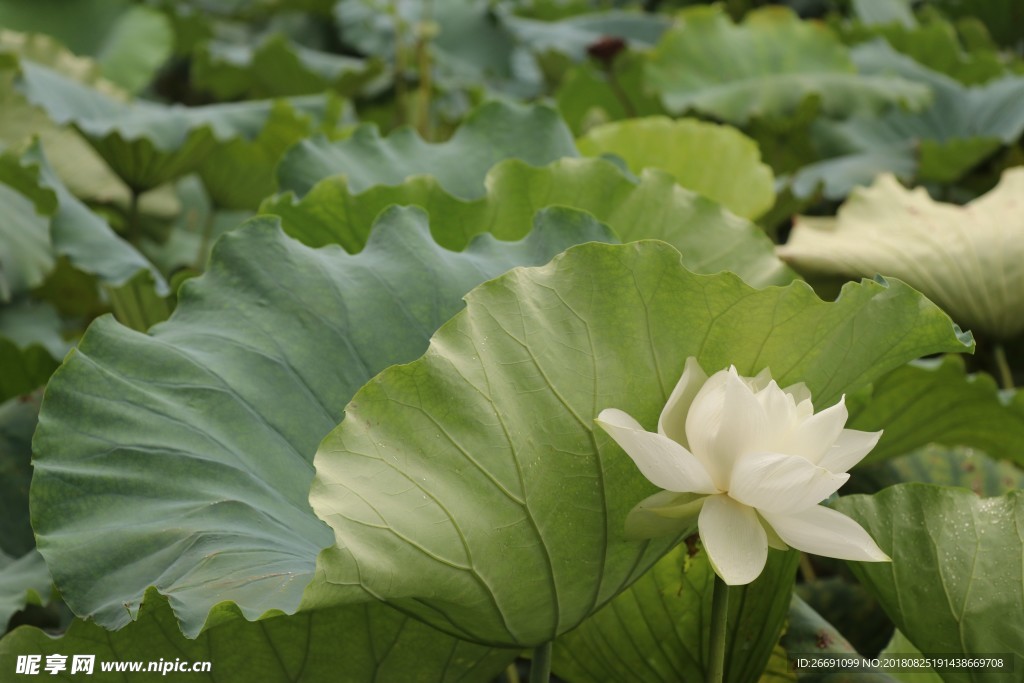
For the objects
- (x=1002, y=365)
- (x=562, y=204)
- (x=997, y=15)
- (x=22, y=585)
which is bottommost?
(x=997, y=15)

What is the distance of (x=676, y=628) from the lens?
916 millimetres

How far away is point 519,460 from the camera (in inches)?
27.3

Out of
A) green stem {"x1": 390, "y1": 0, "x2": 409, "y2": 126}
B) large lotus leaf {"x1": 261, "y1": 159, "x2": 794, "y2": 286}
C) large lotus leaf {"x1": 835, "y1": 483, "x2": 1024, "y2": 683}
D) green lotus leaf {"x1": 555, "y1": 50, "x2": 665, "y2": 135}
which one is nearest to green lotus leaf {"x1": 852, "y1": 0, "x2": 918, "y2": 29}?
green lotus leaf {"x1": 555, "y1": 50, "x2": 665, "y2": 135}

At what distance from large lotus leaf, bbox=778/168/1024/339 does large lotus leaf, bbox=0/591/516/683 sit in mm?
724

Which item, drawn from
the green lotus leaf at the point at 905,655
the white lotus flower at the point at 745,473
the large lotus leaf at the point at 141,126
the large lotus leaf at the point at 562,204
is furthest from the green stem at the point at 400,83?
the white lotus flower at the point at 745,473

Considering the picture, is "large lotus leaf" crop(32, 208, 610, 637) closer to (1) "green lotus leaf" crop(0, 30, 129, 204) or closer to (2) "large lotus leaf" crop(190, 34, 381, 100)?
(1) "green lotus leaf" crop(0, 30, 129, 204)

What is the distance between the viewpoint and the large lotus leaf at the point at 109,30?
261cm

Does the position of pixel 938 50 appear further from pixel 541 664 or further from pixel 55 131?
pixel 541 664

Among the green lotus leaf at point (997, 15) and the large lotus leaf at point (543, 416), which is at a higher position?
the large lotus leaf at point (543, 416)

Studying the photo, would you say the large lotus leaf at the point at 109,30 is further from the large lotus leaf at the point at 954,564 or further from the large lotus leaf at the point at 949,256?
the large lotus leaf at the point at 954,564

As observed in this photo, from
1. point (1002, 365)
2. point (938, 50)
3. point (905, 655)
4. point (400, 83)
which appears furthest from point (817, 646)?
point (938, 50)

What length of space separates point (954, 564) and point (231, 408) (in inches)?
20.2

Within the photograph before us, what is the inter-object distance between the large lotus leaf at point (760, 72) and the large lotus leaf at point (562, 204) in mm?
921

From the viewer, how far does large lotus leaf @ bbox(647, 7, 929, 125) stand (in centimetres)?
195
